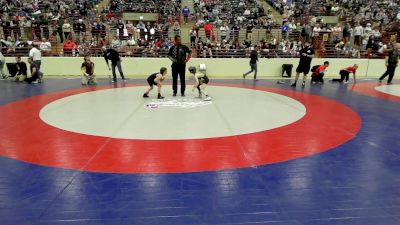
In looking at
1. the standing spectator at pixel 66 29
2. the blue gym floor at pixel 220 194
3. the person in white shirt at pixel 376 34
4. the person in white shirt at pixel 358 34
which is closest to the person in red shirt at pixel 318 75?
the person in white shirt at pixel 358 34

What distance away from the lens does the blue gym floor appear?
11.5 ft

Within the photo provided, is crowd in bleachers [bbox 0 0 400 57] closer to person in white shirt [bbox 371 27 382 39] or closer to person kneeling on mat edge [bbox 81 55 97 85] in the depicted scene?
person in white shirt [bbox 371 27 382 39]

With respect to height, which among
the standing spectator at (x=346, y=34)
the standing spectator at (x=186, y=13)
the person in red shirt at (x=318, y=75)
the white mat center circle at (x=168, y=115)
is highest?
the standing spectator at (x=186, y=13)

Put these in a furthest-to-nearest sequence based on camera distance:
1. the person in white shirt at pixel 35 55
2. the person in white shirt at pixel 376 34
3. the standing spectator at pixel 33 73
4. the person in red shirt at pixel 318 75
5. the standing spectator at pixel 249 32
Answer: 1. the person in white shirt at pixel 376 34
2. the standing spectator at pixel 249 32
3. the person in red shirt at pixel 318 75
4. the person in white shirt at pixel 35 55
5. the standing spectator at pixel 33 73

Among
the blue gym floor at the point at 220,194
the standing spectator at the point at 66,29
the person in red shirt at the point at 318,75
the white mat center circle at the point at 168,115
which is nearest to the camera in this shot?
A: the blue gym floor at the point at 220,194

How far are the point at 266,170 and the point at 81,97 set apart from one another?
281 inches

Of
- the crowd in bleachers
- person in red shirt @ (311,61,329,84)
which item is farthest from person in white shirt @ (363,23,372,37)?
person in red shirt @ (311,61,329,84)

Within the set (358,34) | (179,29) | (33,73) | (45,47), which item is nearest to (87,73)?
(33,73)

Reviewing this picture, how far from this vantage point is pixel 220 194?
401 cm

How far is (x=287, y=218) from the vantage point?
3510 millimetres

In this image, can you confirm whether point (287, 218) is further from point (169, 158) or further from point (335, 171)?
point (169, 158)

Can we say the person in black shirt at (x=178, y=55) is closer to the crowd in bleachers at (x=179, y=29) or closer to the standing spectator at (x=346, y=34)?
the crowd in bleachers at (x=179, y=29)

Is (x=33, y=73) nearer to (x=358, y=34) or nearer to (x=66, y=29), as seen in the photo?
(x=66, y=29)

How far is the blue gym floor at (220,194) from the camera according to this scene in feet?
11.5
